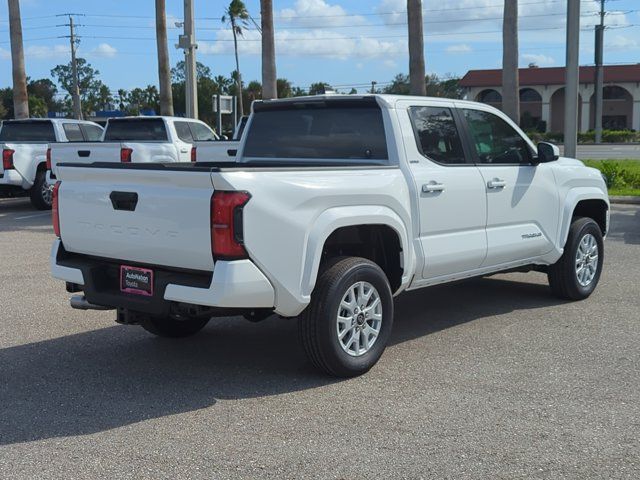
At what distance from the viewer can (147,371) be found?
19.8ft

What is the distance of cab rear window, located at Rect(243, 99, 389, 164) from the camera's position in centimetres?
650

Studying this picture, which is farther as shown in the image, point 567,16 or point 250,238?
point 567,16

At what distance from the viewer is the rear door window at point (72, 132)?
19.0m

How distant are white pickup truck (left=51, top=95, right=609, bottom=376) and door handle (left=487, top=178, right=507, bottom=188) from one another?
0.05ft

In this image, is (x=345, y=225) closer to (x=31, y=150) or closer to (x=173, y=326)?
(x=173, y=326)

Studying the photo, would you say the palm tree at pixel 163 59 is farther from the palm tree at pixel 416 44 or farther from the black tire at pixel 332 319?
the black tire at pixel 332 319

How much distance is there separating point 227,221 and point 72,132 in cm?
1546

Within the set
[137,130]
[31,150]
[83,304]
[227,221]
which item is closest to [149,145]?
[137,130]

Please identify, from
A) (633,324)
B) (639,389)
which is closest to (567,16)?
(633,324)

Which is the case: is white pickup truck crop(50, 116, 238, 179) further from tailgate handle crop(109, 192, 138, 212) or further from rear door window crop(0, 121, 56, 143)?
tailgate handle crop(109, 192, 138, 212)

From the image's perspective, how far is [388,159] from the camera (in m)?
6.34

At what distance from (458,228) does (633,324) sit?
1.94 meters

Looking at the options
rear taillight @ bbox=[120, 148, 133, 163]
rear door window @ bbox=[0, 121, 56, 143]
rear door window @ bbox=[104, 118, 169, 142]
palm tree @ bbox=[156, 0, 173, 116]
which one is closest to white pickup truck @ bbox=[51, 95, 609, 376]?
rear taillight @ bbox=[120, 148, 133, 163]

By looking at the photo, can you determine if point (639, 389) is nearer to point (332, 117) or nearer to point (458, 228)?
point (458, 228)
